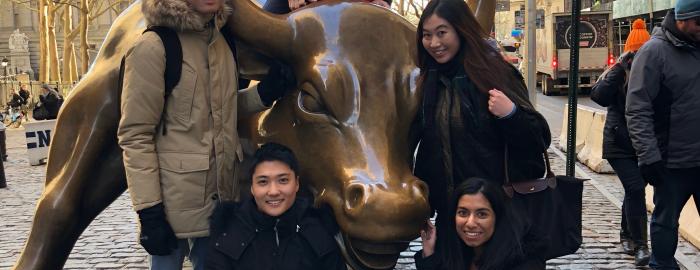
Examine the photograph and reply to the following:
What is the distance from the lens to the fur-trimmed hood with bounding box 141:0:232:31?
139 inches

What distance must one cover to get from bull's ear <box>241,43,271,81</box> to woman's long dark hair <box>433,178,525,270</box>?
4.27ft

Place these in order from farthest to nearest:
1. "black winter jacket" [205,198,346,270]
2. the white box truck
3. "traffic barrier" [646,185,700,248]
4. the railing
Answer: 1. the railing
2. the white box truck
3. "traffic barrier" [646,185,700,248]
4. "black winter jacket" [205,198,346,270]

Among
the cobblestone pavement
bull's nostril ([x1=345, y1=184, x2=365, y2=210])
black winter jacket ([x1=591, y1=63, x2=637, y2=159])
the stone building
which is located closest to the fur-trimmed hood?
bull's nostril ([x1=345, y1=184, x2=365, y2=210])

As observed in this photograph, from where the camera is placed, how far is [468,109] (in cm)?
357

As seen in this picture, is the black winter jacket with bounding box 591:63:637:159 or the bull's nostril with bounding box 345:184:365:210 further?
the black winter jacket with bounding box 591:63:637:159

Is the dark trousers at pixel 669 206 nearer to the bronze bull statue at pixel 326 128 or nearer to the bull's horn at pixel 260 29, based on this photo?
the bronze bull statue at pixel 326 128

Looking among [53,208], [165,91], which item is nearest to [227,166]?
[165,91]

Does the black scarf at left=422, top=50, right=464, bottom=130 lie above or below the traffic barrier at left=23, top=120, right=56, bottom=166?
above

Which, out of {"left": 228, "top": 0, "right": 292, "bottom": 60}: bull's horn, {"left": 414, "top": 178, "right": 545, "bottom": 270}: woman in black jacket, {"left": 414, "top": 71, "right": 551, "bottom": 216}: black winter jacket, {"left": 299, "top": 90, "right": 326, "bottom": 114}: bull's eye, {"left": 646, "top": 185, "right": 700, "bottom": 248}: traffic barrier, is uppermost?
{"left": 228, "top": 0, "right": 292, "bottom": 60}: bull's horn

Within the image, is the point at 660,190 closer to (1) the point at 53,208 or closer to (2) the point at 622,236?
(2) the point at 622,236

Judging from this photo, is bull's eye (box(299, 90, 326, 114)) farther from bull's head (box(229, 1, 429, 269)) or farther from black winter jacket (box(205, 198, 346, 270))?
black winter jacket (box(205, 198, 346, 270))

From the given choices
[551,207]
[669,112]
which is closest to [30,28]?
[669,112]

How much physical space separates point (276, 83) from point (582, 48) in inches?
1036

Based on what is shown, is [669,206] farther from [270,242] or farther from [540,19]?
[540,19]
